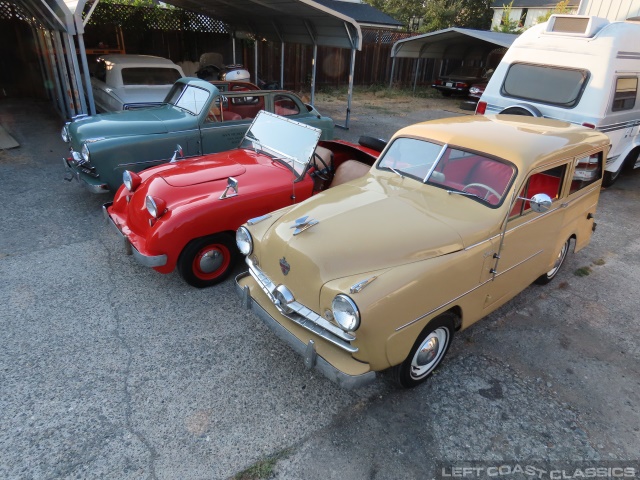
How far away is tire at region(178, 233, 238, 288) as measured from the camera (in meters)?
4.11

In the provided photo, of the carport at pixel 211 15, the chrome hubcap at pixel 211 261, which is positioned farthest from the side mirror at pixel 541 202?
the carport at pixel 211 15

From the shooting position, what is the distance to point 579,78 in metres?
6.98

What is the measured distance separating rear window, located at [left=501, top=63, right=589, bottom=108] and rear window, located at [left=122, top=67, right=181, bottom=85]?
282 inches

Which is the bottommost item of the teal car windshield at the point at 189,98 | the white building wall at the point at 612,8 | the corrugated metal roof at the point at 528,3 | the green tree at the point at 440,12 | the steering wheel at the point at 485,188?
the steering wheel at the point at 485,188

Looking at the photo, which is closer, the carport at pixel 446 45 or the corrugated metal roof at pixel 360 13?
the carport at pixel 446 45

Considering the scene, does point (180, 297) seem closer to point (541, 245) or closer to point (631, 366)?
point (541, 245)

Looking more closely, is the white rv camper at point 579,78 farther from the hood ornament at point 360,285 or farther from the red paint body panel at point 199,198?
the hood ornament at point 360,285

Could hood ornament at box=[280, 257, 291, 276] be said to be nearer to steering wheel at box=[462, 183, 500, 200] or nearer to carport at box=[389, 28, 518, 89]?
steering wheel at box=[462, 183, 500, 200]

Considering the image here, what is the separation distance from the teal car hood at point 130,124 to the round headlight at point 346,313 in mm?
4418

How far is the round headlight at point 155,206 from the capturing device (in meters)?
3.95

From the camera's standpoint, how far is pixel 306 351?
110 inches

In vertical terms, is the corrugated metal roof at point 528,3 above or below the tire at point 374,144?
above

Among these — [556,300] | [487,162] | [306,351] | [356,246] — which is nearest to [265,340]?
[306,351]

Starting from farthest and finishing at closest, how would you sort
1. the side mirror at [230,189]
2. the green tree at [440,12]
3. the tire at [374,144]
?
the green tree at [440,12] → the tire at [374,144] → the side mirror at [230,189]
